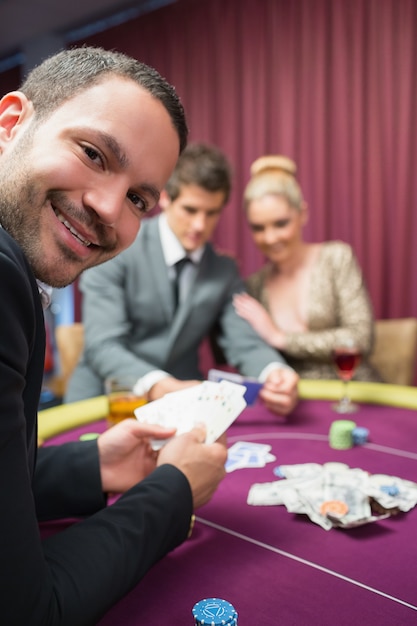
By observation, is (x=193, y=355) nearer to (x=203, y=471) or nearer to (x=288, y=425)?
(x=288, y=425)

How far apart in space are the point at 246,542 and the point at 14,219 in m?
0.64

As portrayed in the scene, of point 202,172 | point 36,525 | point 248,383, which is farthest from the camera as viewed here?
point 202,172

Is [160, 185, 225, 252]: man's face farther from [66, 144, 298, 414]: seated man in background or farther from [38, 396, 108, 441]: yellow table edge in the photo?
[38, 396, 108, 441]: yellow table edge

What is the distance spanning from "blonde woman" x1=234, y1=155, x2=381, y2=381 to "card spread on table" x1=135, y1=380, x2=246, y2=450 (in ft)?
4.66

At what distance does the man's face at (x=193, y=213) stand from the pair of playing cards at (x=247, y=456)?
114 centimetres

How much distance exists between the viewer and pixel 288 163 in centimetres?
285

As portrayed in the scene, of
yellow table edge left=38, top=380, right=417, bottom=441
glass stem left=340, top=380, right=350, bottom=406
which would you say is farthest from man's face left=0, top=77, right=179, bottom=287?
glass stem left=340, top=380, right=350, bottom=406

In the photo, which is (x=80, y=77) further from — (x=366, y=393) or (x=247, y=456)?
(x=366, y=393)

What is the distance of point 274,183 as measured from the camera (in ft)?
8.91

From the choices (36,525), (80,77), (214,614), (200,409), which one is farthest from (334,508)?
(80,77)

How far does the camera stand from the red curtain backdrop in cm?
351

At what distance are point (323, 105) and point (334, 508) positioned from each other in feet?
10.5

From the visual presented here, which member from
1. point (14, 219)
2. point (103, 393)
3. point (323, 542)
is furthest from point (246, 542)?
point (103, 393)

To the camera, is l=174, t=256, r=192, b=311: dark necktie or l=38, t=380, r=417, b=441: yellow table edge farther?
l=174, t=256, r=192, b=311: dark necktie
